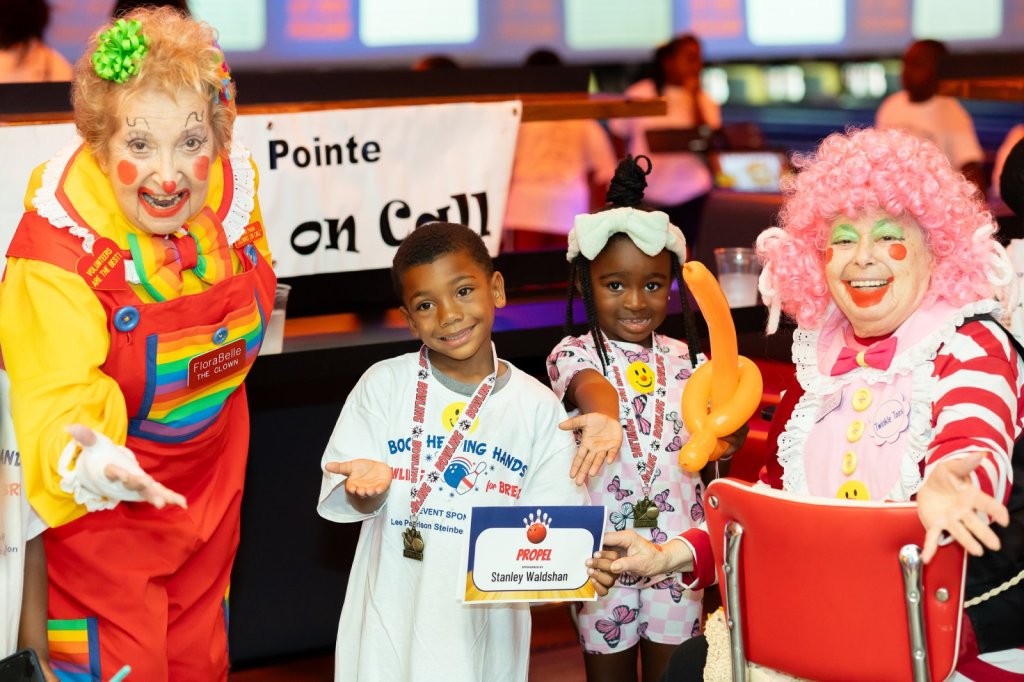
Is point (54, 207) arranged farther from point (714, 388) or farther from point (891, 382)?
point (891, 382)

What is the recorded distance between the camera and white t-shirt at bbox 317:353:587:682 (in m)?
2.78

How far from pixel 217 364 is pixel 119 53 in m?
0.62

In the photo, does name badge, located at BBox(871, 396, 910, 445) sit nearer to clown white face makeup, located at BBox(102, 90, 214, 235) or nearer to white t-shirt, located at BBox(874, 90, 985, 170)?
clown white face makeup, located at BBox(102, 90, 214, 235)

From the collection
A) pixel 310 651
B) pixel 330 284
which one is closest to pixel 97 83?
pixel 330 284

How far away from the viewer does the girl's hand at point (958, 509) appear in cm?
204

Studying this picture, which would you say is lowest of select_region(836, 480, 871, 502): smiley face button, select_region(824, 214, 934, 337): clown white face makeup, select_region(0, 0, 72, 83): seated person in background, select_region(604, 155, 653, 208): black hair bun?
select_region(836, 480, 871, 502): smiley face button

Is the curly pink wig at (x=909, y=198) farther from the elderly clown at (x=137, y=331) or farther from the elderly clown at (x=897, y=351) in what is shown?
the elderly clown at (x=137, y=331)

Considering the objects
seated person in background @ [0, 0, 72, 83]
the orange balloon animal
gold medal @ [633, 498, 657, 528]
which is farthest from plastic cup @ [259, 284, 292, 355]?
seated person in background @ [0, 0, 72, 83]

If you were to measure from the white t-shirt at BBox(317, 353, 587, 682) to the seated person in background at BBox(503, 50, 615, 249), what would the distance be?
8.55ft

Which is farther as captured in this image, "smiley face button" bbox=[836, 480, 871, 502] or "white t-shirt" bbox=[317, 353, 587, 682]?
"white t-shirt" bbox=[317, 353, 587, 682]

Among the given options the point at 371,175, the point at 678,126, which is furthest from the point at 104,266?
the point at 678,126

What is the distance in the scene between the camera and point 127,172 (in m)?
2.60

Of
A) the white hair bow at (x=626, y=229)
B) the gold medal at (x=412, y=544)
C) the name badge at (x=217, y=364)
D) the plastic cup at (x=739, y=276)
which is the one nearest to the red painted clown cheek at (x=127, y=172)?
the name badge at (x=217, y=364)

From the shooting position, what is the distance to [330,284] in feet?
14.2
